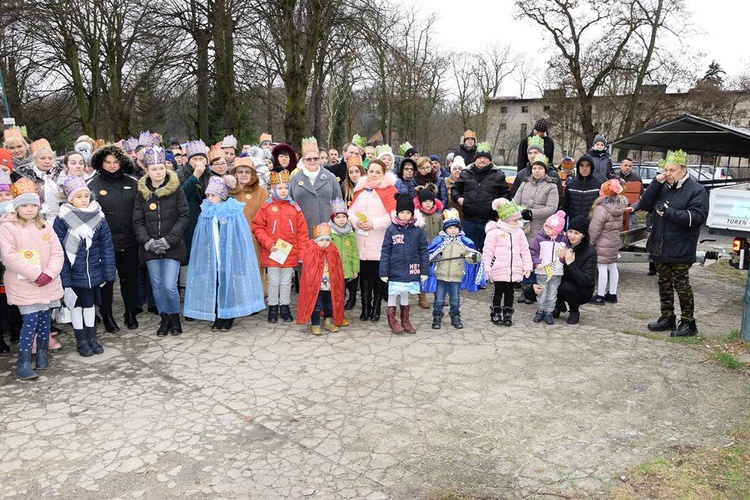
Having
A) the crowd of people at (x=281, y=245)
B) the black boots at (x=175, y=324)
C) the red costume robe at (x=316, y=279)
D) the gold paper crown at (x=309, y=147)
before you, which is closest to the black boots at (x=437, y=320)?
the crowd of people at (x=281, y=245)

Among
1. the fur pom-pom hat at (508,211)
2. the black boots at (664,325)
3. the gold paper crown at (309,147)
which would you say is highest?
the gold paper crown at (309,147)

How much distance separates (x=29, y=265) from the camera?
15.7 ft

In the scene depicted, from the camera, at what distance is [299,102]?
17000mm

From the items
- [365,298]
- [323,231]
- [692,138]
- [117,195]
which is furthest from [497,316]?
[692,138]

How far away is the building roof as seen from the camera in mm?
8109

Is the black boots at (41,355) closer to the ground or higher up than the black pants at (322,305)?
closer to the ground

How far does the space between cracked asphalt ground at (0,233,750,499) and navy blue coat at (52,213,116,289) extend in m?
0.74

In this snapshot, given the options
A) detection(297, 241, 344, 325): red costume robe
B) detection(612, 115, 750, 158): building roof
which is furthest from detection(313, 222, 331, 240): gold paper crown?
detection(612, 115, 750, 158): building roof

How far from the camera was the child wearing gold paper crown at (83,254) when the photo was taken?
5266mm

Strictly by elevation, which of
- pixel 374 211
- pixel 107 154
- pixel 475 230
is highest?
pixel 107 154

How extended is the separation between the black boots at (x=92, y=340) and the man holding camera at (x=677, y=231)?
5.82 metres

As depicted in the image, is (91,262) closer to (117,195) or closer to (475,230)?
(117,195)

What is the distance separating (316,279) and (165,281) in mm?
1605

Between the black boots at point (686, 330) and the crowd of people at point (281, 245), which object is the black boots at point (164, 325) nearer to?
the crowd of people at point (281, 245)
